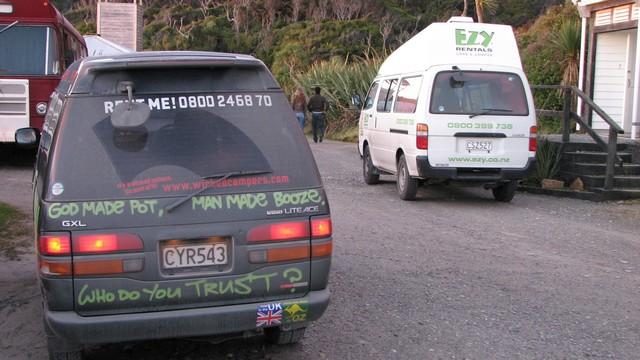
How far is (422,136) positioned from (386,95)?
2.29m

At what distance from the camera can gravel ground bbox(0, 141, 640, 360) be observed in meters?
4.68

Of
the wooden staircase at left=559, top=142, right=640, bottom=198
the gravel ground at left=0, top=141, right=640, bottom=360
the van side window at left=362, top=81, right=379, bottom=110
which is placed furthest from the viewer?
the van side window at left=362, top=81, right=379, bottom=110

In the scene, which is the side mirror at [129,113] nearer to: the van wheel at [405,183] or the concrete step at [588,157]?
the van wheel at [405,183]

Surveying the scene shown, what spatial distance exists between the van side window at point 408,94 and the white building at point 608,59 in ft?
21.4

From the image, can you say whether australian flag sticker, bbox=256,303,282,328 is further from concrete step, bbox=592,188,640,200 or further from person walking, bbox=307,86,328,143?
person walking, bbox=307,86,328,143

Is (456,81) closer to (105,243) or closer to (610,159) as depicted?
(610,159)

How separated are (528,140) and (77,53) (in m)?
10.6

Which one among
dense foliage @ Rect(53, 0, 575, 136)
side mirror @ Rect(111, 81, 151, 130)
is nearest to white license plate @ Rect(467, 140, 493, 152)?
side mirror @ Rect(111, 81, 151, 130)

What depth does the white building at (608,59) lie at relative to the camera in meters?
15.0

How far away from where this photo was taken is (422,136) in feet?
32.1

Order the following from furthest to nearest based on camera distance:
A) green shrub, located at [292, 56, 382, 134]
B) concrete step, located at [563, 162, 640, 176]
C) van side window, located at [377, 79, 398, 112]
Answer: green shrub, located at [292, 56, 382, 134] < van side window, located at [377, 79, 398, 112] < concrete step, located at [563, 162, 640, 176]

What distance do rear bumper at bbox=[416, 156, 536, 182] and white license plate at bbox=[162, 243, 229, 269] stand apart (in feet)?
20.6

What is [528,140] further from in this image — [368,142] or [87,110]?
[87,110]

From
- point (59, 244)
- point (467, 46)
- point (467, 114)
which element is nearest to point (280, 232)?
point (59, 244)
